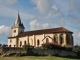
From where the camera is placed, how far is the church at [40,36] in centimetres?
8000

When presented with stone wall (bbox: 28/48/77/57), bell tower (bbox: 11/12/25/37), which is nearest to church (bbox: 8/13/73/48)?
bell tower (bbox: 11/12/25/37)

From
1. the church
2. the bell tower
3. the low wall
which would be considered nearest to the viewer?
the low wall

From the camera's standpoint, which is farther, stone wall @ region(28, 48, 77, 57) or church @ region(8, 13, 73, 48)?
church @ region(8, 13, 73, 48)

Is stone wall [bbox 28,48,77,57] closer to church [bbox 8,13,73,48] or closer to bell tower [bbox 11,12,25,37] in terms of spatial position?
church [bbox 8,13,73,48]

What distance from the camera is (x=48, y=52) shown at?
180ft

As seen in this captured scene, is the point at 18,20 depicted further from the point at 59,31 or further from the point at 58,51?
the point at 58,51

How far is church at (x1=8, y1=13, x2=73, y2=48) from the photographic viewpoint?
80000mm

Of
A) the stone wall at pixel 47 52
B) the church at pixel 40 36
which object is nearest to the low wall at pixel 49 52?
the stone wall at pixel 47 52

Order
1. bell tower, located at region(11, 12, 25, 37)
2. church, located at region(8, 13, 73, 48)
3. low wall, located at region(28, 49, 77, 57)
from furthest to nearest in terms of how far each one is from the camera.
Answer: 1. bell tower, located at region(11, 12, 25, 37)
2. church, located at region(8, 13, 73, 48)
3. low wall, located at region(28, 49, 77, 57)

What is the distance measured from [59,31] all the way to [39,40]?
1071 cm

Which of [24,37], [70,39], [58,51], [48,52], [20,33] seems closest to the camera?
[48,52]

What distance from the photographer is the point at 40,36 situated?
282 ft

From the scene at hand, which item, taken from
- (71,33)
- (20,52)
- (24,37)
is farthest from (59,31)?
(20,52)

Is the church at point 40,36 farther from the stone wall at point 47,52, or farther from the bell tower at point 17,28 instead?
the stone wall at point 47,52
